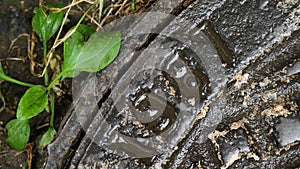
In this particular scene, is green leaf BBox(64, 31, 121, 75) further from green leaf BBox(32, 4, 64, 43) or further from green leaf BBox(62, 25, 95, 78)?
green leaf BBox(32, 4, 64, 43)

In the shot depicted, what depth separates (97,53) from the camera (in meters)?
1.20

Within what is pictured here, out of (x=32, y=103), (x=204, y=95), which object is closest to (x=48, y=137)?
(x=32, y=103)

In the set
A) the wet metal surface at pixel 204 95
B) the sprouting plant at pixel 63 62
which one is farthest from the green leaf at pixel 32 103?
the wet metal surface at pixel 204 95

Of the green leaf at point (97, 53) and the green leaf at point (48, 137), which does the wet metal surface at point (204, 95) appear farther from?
the green leaf at point (48, 137)

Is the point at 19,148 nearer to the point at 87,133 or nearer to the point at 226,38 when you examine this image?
the point at 87,133

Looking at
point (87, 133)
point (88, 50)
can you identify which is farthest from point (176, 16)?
point (87, 133)

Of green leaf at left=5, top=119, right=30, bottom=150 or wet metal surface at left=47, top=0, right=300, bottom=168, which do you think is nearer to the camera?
wet metal surface at left=47, top=0, right=300, bottom=168

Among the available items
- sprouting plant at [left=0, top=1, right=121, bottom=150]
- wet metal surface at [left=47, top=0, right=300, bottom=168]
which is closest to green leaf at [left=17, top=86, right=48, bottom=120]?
sprouting plant at [left=0, top=1, right=121, bottom=150]

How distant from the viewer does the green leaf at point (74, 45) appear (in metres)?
1.24

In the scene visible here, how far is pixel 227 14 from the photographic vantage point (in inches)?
44.7

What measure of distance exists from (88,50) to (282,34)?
A: 423 millimetres

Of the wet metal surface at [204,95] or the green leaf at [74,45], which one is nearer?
the wet metal surface at [204,95]

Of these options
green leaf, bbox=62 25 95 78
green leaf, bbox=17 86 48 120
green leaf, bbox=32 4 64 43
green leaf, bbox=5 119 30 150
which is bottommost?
green leaf, bbox=5 119 30 150

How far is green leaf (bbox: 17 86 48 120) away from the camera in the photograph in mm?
1231
